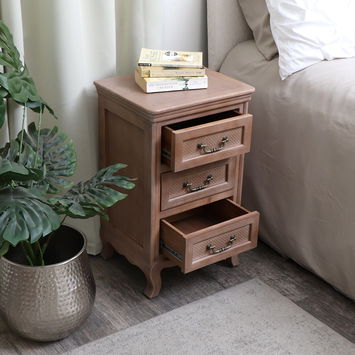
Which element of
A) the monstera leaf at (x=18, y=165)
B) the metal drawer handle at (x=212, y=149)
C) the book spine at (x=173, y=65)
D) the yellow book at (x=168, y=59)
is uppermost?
the yellow book at (x=168, y=59)

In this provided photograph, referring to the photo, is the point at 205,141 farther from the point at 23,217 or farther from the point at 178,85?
the point at 23,217

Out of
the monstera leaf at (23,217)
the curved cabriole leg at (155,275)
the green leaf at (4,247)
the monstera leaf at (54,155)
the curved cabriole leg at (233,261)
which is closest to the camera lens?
the monstera leaf at (23,217)

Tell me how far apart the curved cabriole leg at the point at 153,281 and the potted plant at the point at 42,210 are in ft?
0.73

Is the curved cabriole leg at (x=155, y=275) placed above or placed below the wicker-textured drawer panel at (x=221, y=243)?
below

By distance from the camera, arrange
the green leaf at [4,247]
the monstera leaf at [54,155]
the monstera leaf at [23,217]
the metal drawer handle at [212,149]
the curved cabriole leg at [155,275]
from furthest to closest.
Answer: the curved cabriole leg at [155,275]
the metal drawer handle at [212,149]
the monstera leaf at [54,155]
the green leaf at [4,247]
the monstera leaf at [23,217]

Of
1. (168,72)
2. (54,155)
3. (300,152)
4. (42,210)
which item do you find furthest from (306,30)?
(42,210)

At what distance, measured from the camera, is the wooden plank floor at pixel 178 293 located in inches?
75.7

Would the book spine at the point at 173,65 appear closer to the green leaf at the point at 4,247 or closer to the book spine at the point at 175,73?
the book spine at the point at 175,73

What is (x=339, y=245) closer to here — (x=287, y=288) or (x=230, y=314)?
(x=287, y=288)

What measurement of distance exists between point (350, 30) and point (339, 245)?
0.70m

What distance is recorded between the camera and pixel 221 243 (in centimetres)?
204


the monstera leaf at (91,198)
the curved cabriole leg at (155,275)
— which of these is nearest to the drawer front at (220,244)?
the curved cabriole leg at (155,275)

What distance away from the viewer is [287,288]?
7.11ft

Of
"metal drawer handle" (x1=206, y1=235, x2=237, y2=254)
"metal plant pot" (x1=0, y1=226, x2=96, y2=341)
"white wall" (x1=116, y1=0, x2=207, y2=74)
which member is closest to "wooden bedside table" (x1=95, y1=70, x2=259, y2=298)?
"metal drawer handle" (x1=206, y1=235, x2=237, y2=254)
